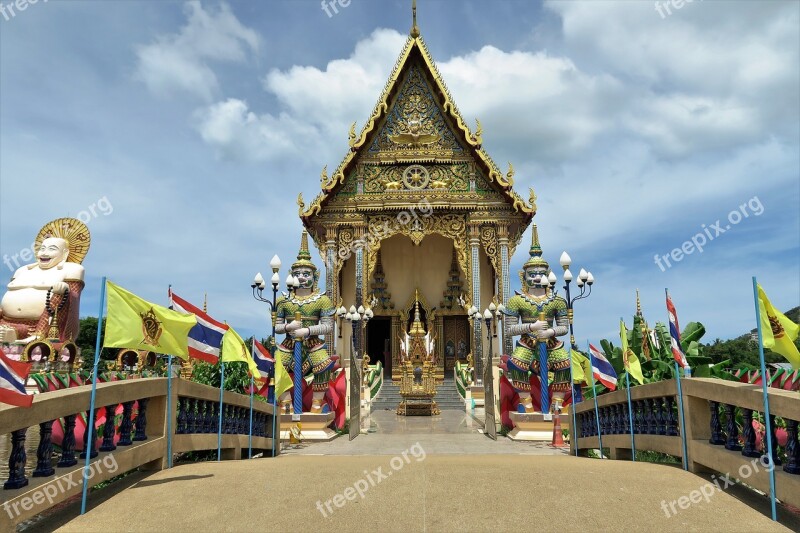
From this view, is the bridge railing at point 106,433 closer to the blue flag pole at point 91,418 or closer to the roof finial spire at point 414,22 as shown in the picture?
the blue flag pole at point 91,418

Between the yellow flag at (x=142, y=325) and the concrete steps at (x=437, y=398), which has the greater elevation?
the yellow flag at (x=142, y=325)

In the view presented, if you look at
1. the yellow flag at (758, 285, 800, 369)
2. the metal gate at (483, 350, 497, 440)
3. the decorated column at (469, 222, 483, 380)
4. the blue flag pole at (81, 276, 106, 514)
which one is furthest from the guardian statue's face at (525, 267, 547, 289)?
the blue flag pole at (81, 276, 106, 514)

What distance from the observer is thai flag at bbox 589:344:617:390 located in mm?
7746

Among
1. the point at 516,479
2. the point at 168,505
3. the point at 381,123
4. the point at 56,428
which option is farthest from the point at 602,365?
the point at 381,123

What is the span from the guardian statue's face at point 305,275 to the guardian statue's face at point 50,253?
8.98 metres

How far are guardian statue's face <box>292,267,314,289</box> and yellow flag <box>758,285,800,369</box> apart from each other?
11.8m

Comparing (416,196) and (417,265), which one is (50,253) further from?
(417,265)

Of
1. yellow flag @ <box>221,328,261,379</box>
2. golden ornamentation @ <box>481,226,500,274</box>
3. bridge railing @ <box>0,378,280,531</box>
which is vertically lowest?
bridge railing @ <box>0,378,280,531</box>

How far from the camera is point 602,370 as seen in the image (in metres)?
7.86

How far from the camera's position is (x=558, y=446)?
10.9 meters

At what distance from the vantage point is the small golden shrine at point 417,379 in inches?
653

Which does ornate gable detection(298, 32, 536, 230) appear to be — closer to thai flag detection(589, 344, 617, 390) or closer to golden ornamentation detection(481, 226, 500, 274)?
golden ornamentation detection(481, 226, 500, 274)

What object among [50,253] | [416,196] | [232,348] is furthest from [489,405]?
[50,253]

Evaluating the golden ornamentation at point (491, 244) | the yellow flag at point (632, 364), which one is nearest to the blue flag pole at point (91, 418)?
the yellow flag at point (632, 364)
